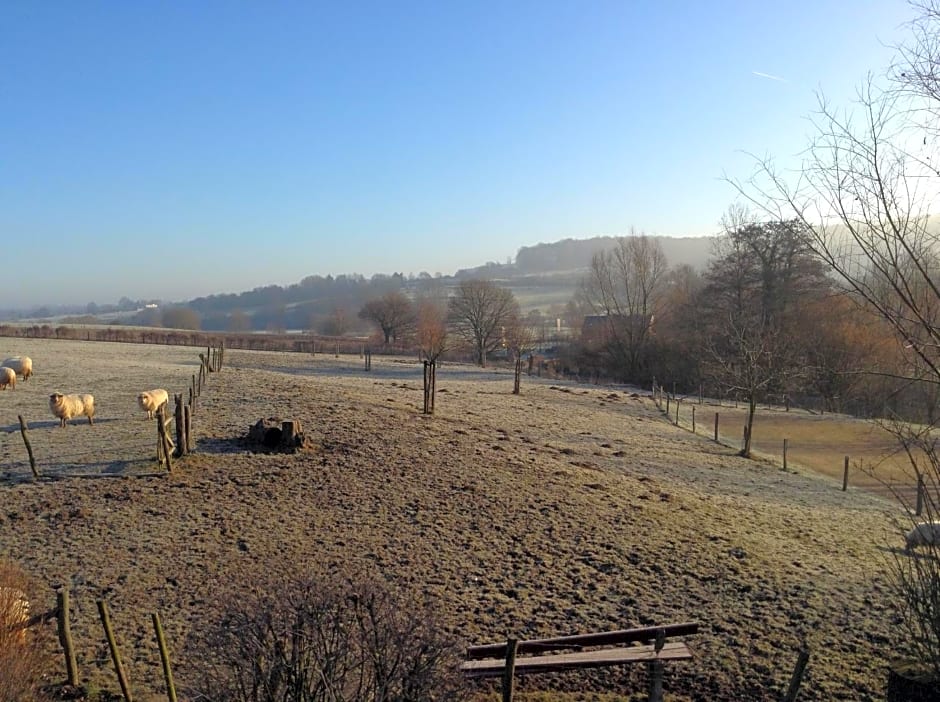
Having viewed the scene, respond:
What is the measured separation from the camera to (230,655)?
4809 millimetres

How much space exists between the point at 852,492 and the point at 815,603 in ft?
46.3

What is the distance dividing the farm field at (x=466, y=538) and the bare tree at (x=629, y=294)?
139 ft

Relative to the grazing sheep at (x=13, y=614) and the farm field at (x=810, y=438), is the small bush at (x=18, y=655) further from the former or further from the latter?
the farm field at (x=810, y=438)

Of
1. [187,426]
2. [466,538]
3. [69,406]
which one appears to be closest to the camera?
[466,538]

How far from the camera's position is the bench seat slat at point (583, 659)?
7.88 metres

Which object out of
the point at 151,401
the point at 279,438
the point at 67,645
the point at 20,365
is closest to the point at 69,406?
the point at 151,401

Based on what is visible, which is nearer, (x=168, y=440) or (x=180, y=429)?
(x=168, y=440)

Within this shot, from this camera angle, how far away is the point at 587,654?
8.41m

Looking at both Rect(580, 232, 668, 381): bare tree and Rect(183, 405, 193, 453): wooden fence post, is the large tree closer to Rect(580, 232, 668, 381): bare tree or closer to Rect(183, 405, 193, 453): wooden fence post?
Rect(580, 232, 668, 381): bare tree

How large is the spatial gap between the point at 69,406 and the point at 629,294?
191 feet

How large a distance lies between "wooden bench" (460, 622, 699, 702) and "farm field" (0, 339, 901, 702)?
1.18ft

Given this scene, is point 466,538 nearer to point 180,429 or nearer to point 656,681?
point 656,681

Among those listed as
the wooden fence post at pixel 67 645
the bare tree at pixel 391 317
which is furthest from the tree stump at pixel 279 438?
the bare tree at pixel 391 317

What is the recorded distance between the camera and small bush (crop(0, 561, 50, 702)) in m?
6.40
